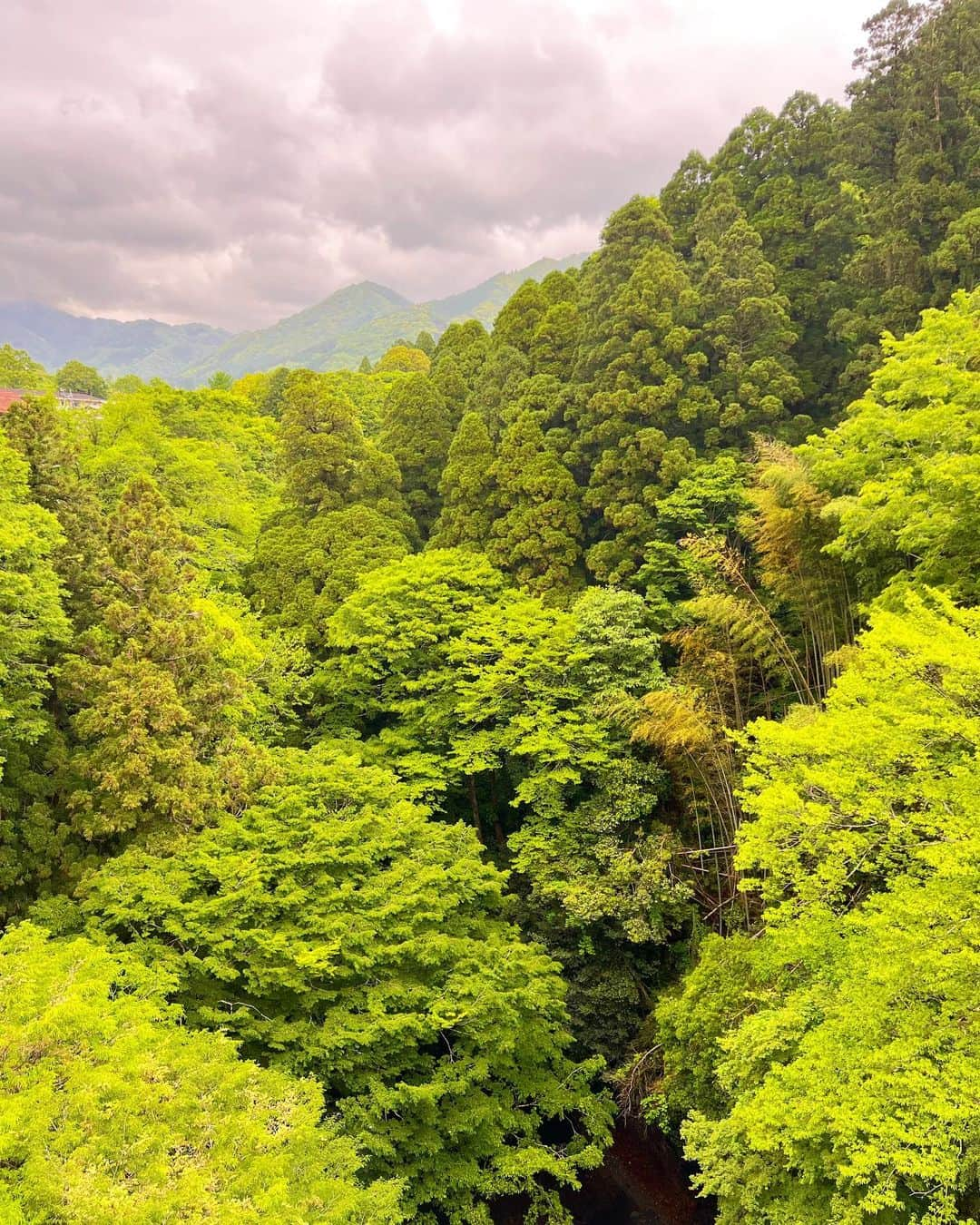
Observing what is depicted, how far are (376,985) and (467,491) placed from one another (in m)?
15.6

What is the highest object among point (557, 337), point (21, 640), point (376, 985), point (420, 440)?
point (557, 337)

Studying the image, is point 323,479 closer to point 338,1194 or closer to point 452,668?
point 452,668

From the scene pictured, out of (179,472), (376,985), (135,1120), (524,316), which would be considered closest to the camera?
(135,1120)

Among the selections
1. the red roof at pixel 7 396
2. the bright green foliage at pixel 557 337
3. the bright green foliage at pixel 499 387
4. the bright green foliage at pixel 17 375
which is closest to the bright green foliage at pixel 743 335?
the bright green foliage at pixel 557 337

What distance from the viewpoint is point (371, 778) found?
1405cm

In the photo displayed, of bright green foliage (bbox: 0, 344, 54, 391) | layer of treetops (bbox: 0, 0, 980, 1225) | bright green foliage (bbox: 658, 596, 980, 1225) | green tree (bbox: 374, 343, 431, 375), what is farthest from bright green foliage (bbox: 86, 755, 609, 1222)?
green tree (bbox: 374, 343, 431, 375)

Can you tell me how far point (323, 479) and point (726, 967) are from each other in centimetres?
1904

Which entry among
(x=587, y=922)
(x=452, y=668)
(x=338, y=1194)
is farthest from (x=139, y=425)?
(x=338, y=1194)

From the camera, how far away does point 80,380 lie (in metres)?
68.4

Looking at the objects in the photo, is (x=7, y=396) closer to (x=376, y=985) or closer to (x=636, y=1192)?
(x=376, y=985)

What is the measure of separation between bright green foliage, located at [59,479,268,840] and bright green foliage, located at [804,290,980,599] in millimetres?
12172

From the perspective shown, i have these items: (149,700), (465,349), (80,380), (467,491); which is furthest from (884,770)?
(80,380)

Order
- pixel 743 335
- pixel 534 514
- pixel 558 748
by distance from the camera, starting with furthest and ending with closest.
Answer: pixel 743 335 < pixel 534 514 < pixel 558 748

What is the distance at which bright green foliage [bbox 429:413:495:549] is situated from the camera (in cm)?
2247
